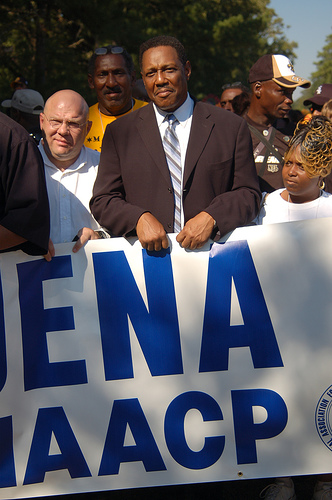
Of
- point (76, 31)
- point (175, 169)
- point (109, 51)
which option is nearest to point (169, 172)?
point (175, 169)

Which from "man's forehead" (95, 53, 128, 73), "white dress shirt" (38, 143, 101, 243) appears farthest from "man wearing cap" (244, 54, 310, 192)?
"white dress shirt" (38, 143, 101, 243)

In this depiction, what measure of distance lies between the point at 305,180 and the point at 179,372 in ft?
3.84

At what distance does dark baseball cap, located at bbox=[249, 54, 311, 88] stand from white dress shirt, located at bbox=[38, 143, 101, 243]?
1801 millimetres

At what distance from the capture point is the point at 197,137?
321 cm

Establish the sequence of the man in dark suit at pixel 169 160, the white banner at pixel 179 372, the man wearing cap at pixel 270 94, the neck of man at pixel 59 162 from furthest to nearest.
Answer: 1. the man wearing cap at pixel 270 94
2. the neck of man at pixel 59 162
3. the man in dark suit at pixel 169 160
4. the white banner at pixel 179 372

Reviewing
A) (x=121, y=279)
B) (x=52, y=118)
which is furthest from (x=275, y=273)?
(x=52, y=118)

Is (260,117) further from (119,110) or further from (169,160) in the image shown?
(169,160)

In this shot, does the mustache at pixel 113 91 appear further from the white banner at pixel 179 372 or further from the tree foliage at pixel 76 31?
the tree foliage at pixel 76 31

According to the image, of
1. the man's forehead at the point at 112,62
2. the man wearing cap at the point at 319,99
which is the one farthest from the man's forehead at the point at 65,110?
the man wearing cap at the point at 319,99

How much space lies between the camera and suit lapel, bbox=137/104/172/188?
3195 millimetres

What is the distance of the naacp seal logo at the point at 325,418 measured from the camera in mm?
3016

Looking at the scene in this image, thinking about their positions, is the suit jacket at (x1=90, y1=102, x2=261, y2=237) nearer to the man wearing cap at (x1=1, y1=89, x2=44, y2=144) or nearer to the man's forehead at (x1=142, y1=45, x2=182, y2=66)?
the man's forehead at (x1=142, y1=45, x2=182, y2=66)

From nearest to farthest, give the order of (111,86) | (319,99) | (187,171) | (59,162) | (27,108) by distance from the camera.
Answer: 1. (187,171)
2. (59,162)
3. (111,86)
4. (27,108)
5. (319,99)

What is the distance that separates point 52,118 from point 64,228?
0.56 metres
